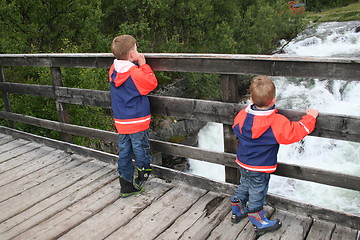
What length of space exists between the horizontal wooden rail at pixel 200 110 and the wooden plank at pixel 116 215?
30.5 inches

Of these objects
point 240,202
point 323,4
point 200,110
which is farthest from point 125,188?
point 323,4

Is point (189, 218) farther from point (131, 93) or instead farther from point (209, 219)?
point (131, 93)

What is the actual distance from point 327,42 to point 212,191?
20.0 m

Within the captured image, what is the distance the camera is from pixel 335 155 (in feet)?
35.4

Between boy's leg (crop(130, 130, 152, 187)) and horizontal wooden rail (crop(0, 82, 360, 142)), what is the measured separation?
336 mm

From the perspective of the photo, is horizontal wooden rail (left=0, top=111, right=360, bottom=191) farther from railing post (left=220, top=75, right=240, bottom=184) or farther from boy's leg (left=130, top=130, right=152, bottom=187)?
boy's leg (left=130, top=130, right=152, bottom=187)

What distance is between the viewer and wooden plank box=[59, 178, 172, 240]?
301 centimetres

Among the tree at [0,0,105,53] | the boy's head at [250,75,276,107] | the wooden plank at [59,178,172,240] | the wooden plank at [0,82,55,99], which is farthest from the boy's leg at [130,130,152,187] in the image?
the tree at [0,0,105,53]

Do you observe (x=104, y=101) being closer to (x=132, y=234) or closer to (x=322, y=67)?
(x=132, y=234)

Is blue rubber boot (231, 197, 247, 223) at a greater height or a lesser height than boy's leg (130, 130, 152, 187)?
lesser

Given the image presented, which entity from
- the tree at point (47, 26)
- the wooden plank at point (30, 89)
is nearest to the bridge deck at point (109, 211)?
the wooden plank at point (30, 89)

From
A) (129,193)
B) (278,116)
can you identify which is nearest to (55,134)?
(129,193)

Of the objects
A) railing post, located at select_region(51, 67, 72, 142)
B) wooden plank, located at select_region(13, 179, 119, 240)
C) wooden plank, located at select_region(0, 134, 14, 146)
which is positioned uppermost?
railing post, located at select_region(51, 67, 72, 142)

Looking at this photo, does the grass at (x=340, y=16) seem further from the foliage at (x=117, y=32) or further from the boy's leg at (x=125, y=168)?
the boy's leg at (x=125, y=168)
